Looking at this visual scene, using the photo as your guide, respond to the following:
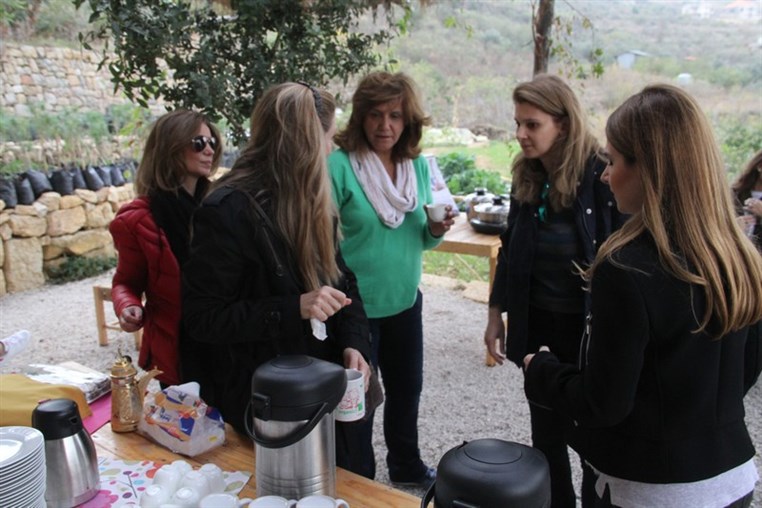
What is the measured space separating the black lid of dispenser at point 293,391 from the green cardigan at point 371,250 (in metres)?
1.07

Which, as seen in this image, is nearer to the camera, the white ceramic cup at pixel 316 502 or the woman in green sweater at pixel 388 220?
the white ceramic cup at pixel 316 502

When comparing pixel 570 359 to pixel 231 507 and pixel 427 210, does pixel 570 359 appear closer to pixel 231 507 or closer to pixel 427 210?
pixel 427 210

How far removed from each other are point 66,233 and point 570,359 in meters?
6.01

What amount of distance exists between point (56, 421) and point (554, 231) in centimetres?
156

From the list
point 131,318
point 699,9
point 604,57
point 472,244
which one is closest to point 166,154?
point 131,318

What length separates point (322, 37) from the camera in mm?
2992

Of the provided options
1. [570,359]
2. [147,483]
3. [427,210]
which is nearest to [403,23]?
[427,210]

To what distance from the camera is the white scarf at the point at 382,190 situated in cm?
219

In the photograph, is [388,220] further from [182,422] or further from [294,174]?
[182,422]

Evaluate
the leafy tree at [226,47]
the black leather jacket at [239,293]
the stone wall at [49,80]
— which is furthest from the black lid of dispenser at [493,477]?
the stone wall at [49,80]

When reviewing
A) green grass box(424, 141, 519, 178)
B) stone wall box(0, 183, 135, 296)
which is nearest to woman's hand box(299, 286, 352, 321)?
stone wall box(0, 183, 135, 296)

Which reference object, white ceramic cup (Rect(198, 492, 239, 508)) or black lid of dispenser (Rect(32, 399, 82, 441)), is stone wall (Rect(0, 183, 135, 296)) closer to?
black lid of dispenser (Rect(32, 399, 82, 441))

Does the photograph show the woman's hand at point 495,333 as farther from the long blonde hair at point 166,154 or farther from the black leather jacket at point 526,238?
the long blonde hair at point 166,154

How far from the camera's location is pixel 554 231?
6.57 feet
